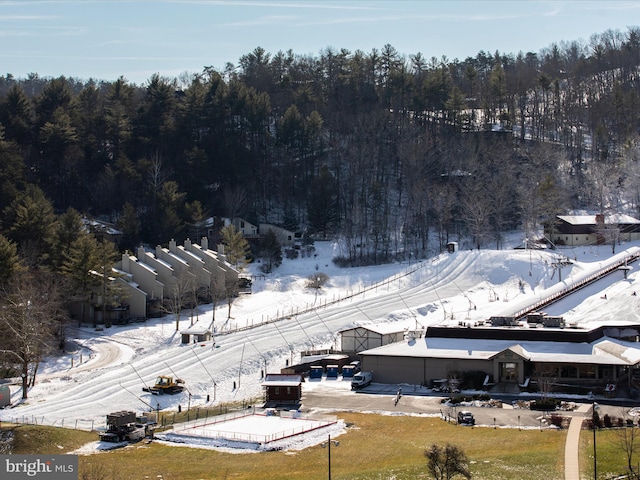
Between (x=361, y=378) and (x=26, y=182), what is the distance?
42150 mm

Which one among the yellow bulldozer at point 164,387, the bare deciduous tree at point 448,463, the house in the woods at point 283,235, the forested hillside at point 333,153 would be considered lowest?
the yellow bulldozer at point 164,387

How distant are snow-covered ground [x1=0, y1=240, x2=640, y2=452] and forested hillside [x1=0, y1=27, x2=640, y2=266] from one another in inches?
298

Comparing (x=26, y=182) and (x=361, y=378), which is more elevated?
(x=26, y=182)

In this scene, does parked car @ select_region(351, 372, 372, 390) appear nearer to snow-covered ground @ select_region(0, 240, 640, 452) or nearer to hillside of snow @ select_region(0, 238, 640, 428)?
snow-covered ground @ select_region(0, 240, 640, 452)

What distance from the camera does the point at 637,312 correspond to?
56219 millimetres

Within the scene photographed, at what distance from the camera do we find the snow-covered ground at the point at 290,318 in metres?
45.8

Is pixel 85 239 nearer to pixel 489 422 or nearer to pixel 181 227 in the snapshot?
pixel 181 227

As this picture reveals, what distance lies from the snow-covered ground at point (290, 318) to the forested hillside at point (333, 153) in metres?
7.57

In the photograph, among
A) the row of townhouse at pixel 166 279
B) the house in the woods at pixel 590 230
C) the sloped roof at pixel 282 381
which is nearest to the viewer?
the sloped roof at pixel 282 381

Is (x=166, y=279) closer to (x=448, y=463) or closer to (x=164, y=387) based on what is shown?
(x=164, y=387)

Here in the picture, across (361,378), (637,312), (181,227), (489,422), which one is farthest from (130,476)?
(181,227)
